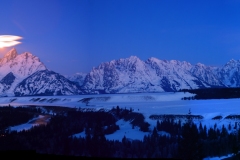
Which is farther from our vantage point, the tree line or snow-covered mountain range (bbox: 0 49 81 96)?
snow-covered mountain range (bbox: 0 49 81 96)

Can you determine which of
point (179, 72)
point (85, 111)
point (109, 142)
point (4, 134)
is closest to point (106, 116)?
point (85, 111)

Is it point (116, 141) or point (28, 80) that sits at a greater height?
point (28, 80)

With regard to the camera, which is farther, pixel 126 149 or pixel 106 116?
pixel 106 116

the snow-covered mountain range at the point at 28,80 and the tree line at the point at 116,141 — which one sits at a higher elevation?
the snow-covered mountain range at the point at 28,80

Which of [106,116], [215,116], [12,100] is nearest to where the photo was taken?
[215,116]

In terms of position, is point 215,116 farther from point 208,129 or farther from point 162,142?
point 162,142

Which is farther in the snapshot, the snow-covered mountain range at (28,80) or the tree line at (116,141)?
the snow-covered mountain range at (28,80)

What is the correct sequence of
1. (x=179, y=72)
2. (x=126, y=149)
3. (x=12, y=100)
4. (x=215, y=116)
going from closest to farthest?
(x=126, y=149) < (x=215, y=116) < (x=12, y=100) < (x=179, y=72)

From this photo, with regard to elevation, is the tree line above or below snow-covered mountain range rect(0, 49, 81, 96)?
below

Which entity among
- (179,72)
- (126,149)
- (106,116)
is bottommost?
(126,149)

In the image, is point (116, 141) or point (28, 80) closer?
point (116, 141)

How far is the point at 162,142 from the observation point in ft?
33.7

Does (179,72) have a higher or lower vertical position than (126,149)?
Answer: higher

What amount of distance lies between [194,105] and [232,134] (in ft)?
7.98
